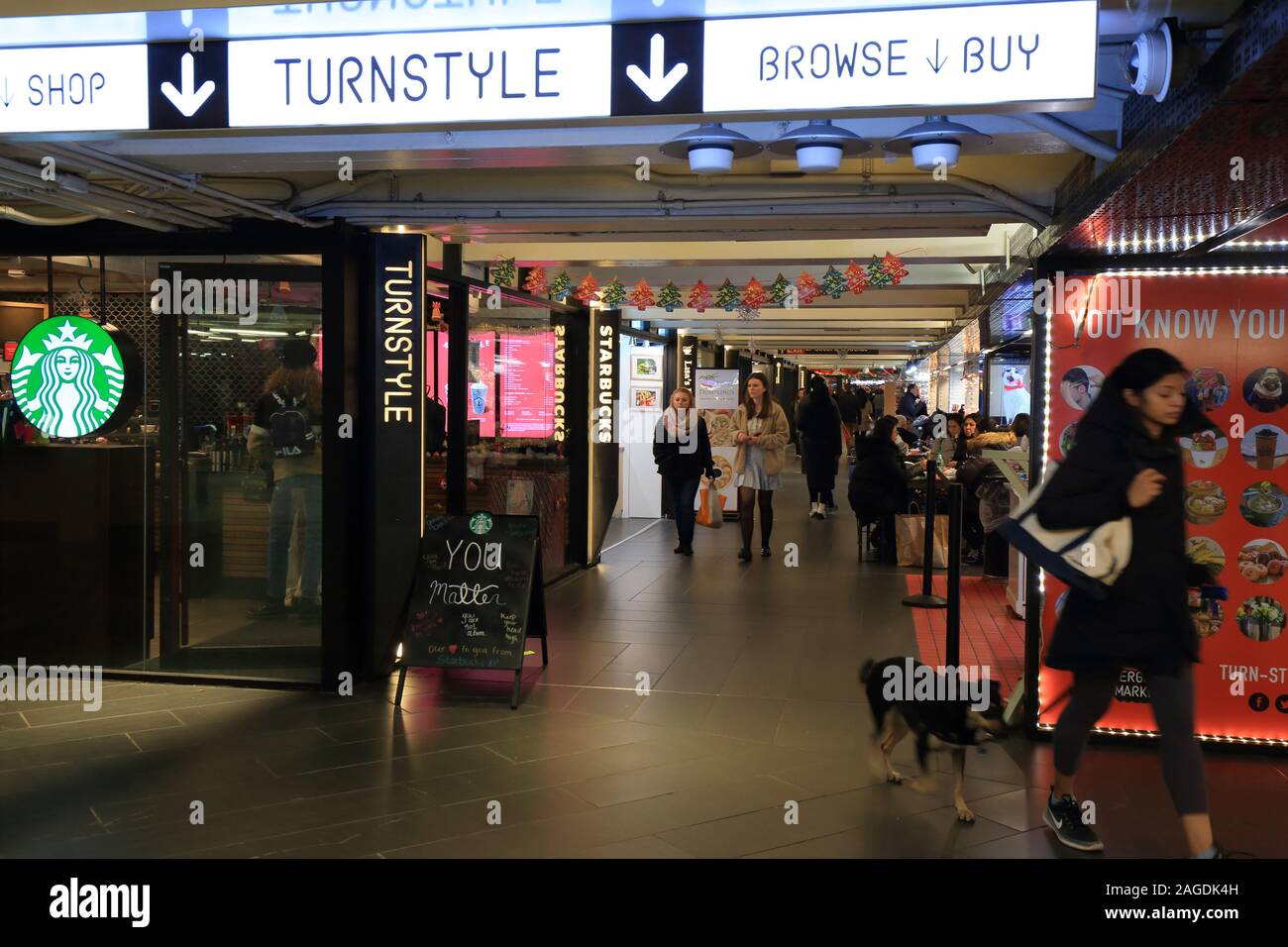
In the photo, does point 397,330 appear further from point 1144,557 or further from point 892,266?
point 1144,557

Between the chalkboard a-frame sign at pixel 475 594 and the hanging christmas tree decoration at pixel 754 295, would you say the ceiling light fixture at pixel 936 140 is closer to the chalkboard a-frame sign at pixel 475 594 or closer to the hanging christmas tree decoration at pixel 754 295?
the chalkboard a-frame sign at pixel 475 594

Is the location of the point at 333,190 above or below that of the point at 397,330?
above

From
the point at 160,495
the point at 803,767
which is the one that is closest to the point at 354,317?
the point at 160,495

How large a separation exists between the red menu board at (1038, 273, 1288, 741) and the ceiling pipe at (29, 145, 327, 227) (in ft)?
12.6

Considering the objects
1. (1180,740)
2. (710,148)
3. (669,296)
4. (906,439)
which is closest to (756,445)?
(669,296)

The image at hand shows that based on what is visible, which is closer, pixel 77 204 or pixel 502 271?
pixel 77 204

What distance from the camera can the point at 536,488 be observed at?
31.4 feet

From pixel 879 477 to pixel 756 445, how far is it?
1383 mm

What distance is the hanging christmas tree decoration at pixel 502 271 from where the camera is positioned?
8.01m

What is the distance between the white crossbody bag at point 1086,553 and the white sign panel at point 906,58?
4.59 feet

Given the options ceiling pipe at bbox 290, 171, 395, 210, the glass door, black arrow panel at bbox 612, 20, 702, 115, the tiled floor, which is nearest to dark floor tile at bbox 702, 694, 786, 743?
the tiled floor

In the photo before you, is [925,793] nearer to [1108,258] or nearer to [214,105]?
[1108,258]
